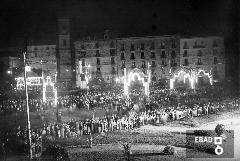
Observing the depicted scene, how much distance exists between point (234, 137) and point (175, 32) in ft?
155

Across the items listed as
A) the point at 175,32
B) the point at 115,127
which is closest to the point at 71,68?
the point at 175,32

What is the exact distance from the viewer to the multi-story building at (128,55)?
228 feet

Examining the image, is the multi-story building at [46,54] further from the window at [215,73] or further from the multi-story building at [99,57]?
the window at [215,73]

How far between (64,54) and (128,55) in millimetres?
12991

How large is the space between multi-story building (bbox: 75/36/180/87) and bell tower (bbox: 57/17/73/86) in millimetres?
2374

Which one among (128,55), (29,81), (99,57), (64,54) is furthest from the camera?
(64,54)

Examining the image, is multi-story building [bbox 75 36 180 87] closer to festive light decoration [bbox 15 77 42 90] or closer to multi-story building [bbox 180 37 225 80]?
multi-story building [bbox 180 37 225 80]

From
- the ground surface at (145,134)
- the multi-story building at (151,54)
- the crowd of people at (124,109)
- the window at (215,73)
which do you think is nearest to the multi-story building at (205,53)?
the window at (215,73)

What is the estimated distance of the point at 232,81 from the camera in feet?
220

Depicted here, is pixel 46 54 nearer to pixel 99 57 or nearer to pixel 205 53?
pixel 99 57

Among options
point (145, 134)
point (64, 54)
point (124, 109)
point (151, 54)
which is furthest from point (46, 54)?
point (145, 134)

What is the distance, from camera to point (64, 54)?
72.6 metres

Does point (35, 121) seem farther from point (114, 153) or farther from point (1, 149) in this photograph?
point (114, 153)

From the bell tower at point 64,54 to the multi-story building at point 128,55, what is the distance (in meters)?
2.37
